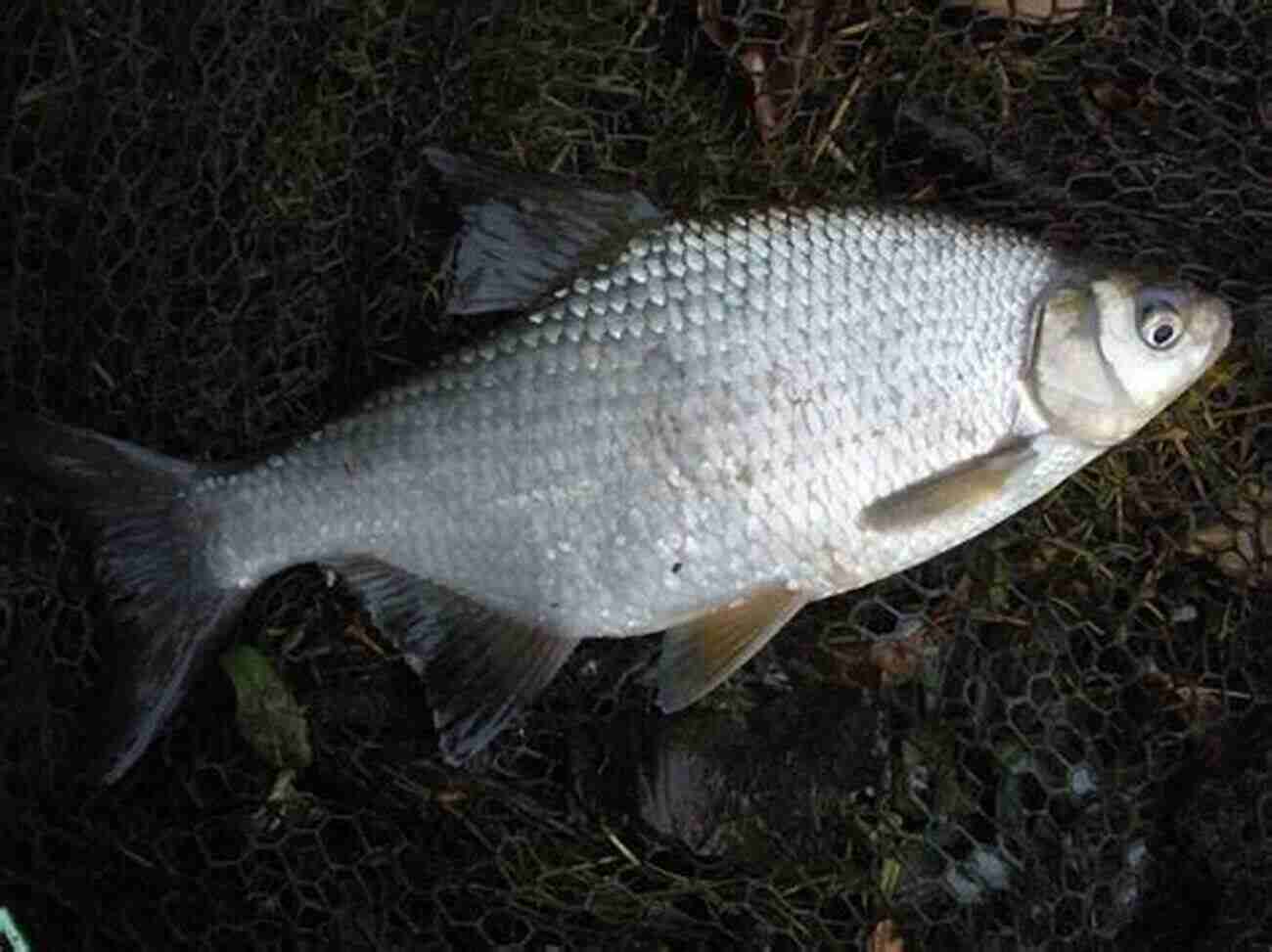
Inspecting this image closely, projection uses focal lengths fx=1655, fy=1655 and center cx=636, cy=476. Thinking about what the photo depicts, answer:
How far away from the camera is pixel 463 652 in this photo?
7.23 ft

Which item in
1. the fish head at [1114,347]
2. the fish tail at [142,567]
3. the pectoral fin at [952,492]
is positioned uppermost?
the fish head at [1114,347]

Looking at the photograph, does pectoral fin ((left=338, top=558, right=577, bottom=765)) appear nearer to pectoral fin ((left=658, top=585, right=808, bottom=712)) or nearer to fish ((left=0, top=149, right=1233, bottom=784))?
fish ((left=0, top=149, right=1233, bottom=784))

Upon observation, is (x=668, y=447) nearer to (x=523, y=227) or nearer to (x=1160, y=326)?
(x=523, y=227)

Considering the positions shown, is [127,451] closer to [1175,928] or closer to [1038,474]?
[1038,474]

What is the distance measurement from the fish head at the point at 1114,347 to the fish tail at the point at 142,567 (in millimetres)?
1088

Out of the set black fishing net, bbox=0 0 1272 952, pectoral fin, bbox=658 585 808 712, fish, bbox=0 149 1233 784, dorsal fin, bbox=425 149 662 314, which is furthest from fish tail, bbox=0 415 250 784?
pectoral fin, bbox=658 585 808 712

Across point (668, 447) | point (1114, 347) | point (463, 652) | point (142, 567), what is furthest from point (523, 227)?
point (1114, 347)

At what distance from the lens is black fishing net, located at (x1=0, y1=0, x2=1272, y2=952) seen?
89.1 inches

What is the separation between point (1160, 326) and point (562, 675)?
0.93 m

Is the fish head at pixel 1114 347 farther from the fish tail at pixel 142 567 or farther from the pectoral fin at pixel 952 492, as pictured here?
the fish tail at pixel 142 567

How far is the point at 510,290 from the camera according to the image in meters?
2.20

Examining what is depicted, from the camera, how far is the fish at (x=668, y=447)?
2.11 m

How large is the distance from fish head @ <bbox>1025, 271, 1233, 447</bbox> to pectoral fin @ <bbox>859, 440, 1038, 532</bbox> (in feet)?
0.24

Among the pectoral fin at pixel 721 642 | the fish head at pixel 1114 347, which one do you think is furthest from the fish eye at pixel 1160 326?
the pectoral fin at pixel 721 642
